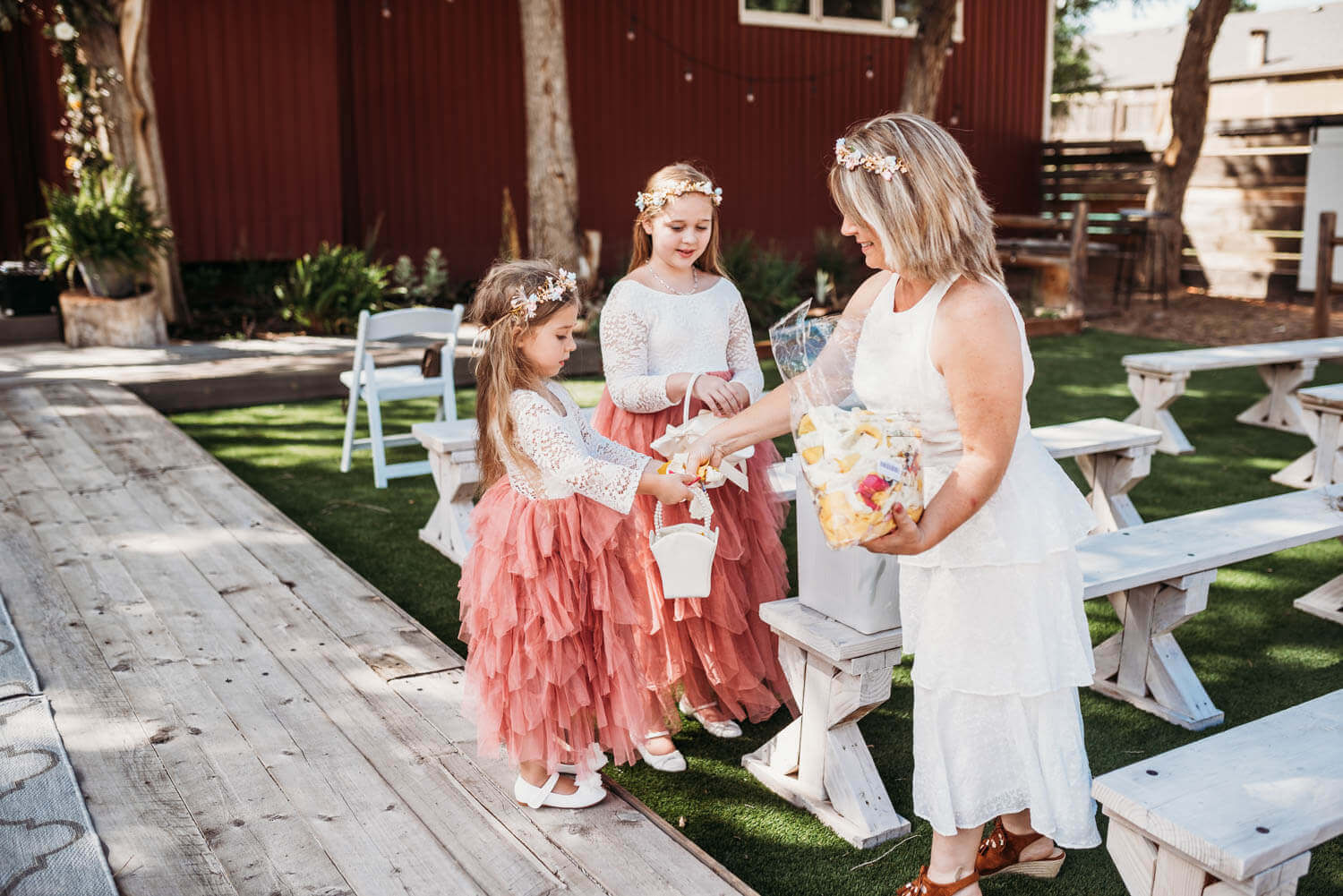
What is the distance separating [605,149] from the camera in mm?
12594

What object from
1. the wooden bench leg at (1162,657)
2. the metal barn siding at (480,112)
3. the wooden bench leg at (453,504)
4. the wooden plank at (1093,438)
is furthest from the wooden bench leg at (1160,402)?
the wooden bench leg at (453,504)

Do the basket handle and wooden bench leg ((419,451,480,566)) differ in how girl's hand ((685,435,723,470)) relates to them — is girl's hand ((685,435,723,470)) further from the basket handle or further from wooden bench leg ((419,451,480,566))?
wooden bench leg ((419,451,480,566))

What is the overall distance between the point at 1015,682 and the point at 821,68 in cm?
1310

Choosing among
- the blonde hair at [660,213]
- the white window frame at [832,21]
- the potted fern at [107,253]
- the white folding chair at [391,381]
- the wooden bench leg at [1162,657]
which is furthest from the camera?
the white window frame at [832,21]

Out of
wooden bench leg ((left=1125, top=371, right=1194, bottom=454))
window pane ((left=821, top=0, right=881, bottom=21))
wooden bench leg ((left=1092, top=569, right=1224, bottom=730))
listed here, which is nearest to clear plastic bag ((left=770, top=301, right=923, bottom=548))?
wooden bench leg ((left=1092, top=569, right=1224, bottom=730))

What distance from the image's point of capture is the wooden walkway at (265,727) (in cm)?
227

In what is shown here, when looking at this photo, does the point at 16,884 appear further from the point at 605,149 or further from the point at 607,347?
the point at 605,149

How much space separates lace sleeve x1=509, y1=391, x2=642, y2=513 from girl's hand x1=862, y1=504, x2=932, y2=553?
0.71 metres

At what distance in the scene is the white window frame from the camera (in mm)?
13430

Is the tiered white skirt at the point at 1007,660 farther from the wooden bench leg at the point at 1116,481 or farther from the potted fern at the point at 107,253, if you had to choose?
the potted fern at the point at 107,253

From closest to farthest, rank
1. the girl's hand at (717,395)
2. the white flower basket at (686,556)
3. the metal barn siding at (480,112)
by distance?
the white flower basket at (686,556) < the girl's hand at (717,395) < the metal barn siding at (480,112)

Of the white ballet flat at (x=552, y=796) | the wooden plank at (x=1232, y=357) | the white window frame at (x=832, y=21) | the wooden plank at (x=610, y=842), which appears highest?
the white window frame at (x=832, y=21)

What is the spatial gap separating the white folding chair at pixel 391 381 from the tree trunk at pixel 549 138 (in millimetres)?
3517

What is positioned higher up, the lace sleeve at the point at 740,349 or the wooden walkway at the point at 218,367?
the lace sleeve at the point at 740,349
